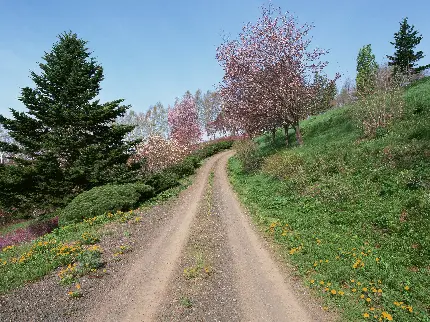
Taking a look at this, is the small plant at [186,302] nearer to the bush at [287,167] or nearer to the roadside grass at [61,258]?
the roadside grass at [61,258]

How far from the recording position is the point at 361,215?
11016 mm

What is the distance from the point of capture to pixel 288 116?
23.5 meters

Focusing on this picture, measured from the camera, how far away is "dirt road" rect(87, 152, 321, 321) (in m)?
7.27

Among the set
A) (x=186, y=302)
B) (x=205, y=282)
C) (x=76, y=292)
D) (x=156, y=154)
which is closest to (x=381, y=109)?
(x=205, y=282)

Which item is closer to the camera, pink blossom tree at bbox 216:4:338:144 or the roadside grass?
the roadside grass

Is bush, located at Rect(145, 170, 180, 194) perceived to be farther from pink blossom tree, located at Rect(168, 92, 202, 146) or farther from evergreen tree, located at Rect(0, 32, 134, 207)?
pink blossom tree, located at Rect(168, 92, 202, 146)

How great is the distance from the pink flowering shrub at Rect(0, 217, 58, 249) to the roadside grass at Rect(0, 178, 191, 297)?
20.5 ft

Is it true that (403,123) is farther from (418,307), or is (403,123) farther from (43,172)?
(43,172)

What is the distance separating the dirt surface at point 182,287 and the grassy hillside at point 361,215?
0.94 metres

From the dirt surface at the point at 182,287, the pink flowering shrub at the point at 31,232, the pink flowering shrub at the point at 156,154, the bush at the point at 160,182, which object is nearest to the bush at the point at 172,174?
the bush at the point at 160,182

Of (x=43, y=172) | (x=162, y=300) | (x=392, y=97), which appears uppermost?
(x=43, y=172)

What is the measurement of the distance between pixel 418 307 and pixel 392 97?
1576 cm

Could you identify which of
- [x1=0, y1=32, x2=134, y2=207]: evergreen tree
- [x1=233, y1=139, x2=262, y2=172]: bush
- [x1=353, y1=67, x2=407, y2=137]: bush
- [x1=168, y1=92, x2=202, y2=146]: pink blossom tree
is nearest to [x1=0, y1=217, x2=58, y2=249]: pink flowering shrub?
[x1=0, y1=32, x2=134, y2=207]: evergreen tree

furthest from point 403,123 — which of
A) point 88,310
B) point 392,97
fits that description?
point 88,310
